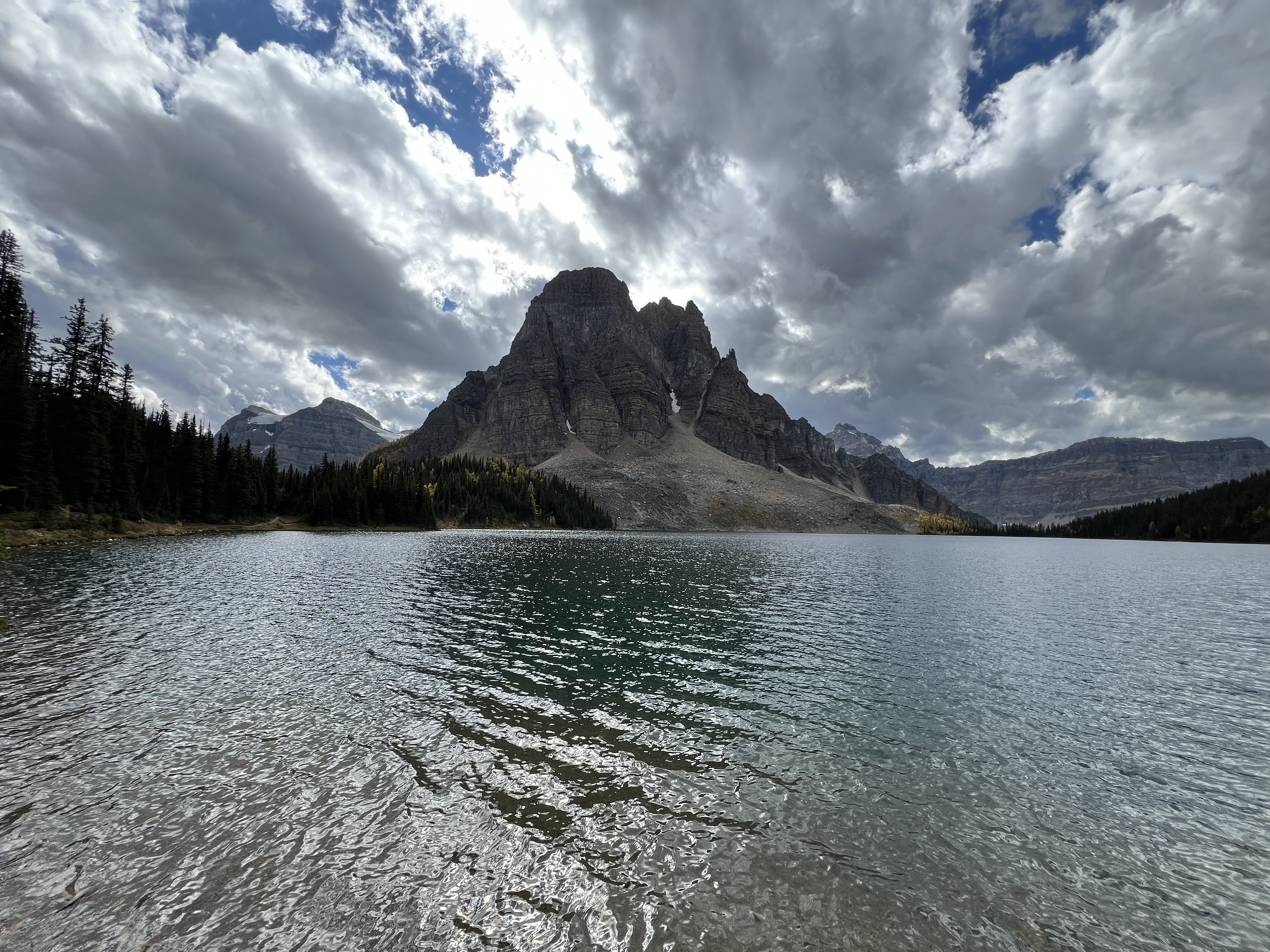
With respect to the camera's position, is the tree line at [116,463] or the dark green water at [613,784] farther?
the tree line at [116,463]

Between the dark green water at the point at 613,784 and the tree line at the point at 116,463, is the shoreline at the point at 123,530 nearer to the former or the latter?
the tree line at the point at 116,463

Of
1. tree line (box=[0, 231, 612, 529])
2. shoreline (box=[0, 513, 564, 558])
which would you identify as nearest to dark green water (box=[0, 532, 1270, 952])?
shoreline (box=[0, 513, 564, 558])

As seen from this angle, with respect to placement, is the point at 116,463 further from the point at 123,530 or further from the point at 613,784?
the point at 613,784

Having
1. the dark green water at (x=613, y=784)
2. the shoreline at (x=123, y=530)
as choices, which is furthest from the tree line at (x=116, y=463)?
the dark green water at (x=613, y=784)

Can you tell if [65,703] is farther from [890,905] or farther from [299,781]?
[890,905]

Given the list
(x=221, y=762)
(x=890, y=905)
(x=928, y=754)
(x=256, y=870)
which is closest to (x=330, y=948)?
(x=256, y=870)

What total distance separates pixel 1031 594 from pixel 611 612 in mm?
46576

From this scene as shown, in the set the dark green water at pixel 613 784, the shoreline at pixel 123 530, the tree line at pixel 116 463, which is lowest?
the dark green water at pixel 613 784

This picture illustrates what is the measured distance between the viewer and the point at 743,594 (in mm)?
46062

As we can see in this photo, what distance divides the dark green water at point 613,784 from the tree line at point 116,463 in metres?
44.0

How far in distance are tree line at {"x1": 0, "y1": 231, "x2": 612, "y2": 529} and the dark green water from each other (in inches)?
1734

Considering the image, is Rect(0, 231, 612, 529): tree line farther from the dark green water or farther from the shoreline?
the dark green water

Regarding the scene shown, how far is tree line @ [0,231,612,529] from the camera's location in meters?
67.4

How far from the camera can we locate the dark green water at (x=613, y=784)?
8.68m
